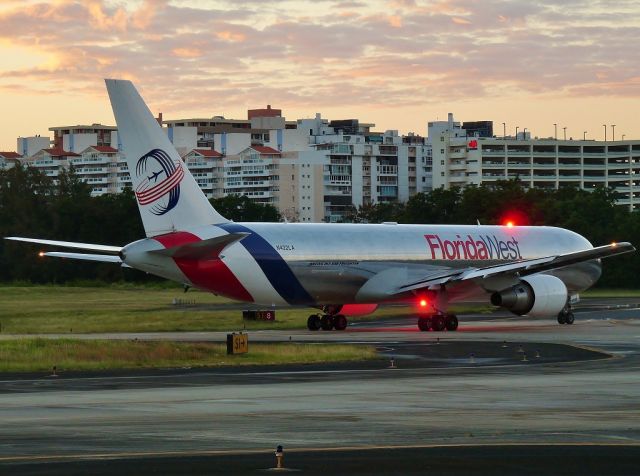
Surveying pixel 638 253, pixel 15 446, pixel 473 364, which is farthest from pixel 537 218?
pixel 15 446

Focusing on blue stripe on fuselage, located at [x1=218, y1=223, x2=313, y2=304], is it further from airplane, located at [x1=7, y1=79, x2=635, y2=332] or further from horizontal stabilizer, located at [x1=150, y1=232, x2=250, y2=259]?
horizontal stabilizer, located at [x1=150, y1=232, x2=250, y2=259]

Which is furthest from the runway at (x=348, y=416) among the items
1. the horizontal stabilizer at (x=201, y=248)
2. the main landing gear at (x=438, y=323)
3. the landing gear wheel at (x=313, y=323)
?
the landing gear wheel at (x=313, y=323)

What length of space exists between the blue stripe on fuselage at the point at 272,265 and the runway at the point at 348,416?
12.5 m

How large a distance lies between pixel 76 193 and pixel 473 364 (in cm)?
12198

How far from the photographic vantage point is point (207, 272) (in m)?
55.5

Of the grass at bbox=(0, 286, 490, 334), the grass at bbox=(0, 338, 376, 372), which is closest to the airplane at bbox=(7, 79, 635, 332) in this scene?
the grass at bbox=(0, 286, 490, 334)

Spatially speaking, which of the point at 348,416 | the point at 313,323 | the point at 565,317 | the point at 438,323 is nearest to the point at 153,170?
the point at 313,323

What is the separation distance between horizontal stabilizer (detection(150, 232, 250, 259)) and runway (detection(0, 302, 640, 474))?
10.5 m

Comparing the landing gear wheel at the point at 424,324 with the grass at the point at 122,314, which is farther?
the grass at the point at 122,314

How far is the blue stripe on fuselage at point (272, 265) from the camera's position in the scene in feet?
187

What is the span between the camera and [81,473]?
1930cm

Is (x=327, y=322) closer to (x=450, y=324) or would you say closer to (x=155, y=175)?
(x=450, y=324)

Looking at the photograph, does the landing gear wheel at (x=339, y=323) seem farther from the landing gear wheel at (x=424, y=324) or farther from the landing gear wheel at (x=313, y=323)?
the landing gear wheel at (x=424, y=324)

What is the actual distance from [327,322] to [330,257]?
11.7 feet
